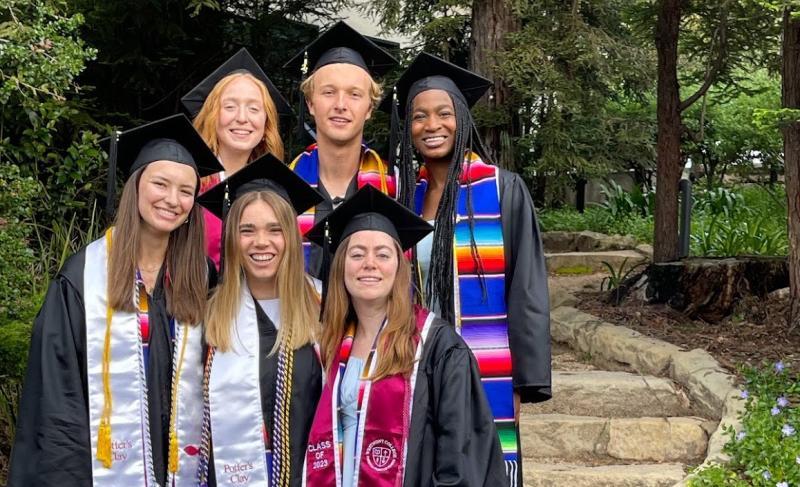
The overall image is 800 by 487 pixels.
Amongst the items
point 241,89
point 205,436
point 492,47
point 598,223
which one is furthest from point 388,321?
point 598,223

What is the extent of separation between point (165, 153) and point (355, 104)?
73cm

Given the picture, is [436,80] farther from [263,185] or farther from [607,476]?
[607,476]

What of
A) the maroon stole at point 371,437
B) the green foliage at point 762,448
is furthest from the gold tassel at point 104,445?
the green foliage at point 762,448

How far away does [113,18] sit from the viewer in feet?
25.6

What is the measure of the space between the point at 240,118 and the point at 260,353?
106cm

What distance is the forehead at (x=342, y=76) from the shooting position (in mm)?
3625

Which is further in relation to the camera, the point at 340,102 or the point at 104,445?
the point at 340,102

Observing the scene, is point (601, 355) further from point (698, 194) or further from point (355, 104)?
point (698, 194)

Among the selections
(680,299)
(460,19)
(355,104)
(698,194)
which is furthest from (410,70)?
(698,194)

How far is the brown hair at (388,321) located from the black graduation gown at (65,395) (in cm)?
51

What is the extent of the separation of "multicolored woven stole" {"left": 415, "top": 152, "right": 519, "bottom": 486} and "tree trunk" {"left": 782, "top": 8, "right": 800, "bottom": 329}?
331cm

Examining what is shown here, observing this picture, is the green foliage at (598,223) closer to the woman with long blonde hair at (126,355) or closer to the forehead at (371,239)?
the forehead at (371,239)

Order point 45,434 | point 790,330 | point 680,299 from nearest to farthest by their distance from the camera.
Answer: point 45,434 < point 790,330 < point 680,299

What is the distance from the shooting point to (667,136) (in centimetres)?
777
